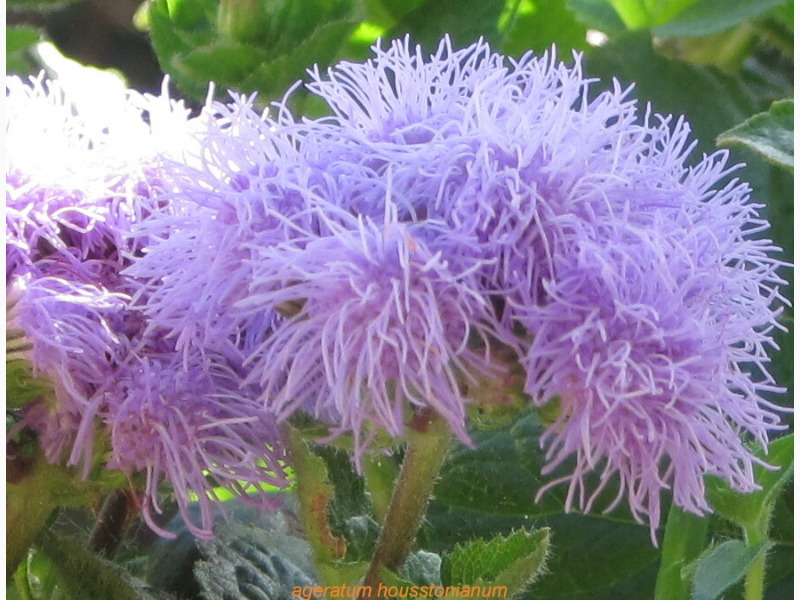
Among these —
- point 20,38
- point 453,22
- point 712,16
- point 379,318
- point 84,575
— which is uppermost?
point 712,16

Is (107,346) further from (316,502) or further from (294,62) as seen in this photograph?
(294,62)

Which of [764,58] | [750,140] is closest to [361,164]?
[750,140]

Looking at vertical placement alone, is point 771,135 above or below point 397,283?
above

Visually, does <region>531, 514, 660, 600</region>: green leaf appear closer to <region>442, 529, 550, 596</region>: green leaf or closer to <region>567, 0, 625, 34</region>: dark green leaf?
<region>442, 529, 550, 596</region>: green leaf

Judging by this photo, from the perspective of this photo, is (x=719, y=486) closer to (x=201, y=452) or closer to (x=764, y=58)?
(x=201, y=452)

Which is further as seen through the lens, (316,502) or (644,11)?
(644,11)

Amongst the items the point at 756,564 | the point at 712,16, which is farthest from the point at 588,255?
the point at 712,16

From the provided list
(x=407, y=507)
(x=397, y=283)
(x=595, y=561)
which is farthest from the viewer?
(x=595, y=561)
